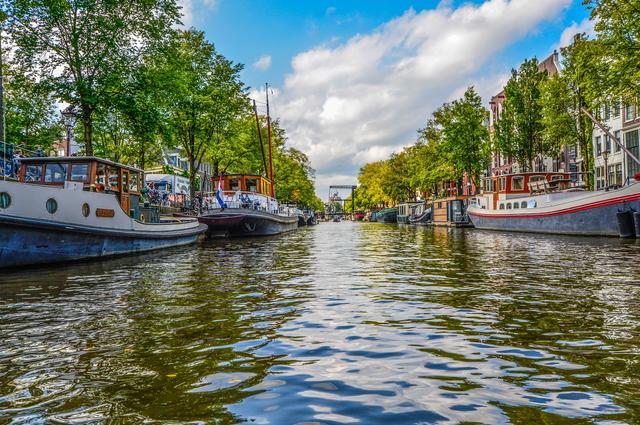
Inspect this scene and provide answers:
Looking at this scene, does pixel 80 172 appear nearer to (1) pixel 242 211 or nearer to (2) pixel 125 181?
(2) pixel 125 181

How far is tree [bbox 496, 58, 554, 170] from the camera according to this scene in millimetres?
43156

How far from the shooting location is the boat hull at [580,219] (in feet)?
77.1

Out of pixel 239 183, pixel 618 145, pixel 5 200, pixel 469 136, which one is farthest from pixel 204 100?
pixel 618 145

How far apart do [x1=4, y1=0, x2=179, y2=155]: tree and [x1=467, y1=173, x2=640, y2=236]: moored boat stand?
23.6 m

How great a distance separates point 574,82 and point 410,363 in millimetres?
38728

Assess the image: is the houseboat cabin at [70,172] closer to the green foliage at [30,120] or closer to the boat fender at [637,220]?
the green foliage at [30,120]

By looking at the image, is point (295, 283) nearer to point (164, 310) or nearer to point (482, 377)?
point (164, 310)

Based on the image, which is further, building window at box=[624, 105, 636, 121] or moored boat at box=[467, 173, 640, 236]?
building window at box=[624, 105, 636, 121]

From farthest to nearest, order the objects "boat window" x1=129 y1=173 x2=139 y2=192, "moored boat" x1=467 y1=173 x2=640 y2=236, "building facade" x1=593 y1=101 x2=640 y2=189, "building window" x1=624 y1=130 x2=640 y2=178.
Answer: "building facade" x1=593 y1=101 x2=640 y2=189
"building window" x1=624 y1=130 x2=640 y2=178
"moored boat" x1=467 y1=173 x2=640 y2=236
"boat window" x1=129 y1=173 x2=139 y2=192

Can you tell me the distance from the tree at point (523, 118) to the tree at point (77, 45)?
1312 inches

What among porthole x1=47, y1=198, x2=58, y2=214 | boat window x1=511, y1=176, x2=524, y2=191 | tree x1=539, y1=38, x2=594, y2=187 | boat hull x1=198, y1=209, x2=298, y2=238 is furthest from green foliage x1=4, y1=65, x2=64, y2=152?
tree x1=539, y1=38, x2=594, y2=187

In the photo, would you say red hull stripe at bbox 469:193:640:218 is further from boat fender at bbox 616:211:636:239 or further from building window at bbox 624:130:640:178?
building window at bbox 624:130:640:178

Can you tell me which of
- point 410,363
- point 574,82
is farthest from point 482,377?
point 574,82

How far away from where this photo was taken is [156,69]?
77.6 ft
